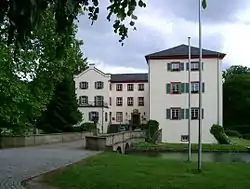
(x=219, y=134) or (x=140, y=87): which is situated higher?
(x=140, y=87)

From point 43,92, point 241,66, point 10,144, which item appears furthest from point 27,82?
point 241,66

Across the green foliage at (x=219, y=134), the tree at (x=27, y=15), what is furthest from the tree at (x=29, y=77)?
the green foliage at (x=219, y=134)

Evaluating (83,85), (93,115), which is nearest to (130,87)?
(83,85)

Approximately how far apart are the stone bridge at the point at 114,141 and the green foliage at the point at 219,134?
8.83 m

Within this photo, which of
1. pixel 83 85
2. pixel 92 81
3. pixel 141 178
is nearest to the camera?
pixel 141 178

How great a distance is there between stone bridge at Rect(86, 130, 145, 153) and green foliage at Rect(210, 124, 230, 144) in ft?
29.0

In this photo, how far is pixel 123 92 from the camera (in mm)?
90875

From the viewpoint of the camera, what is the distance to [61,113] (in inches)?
2213

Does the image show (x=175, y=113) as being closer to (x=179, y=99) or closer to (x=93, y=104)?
(x=179, y=99)

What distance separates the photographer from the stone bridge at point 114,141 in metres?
35.2

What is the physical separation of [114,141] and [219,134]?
22220 millimetres

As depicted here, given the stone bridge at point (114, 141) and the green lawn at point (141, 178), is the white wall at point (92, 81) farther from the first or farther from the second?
the green lawn at point (141, 178)

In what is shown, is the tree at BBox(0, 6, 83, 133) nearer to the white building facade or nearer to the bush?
the white building facade

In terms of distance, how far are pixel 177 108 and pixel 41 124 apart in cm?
1686
